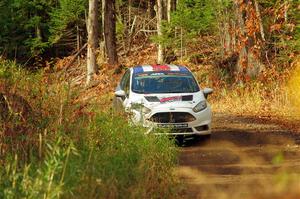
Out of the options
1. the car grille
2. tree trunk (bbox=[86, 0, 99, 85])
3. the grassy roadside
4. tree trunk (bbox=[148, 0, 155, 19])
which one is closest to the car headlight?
the car grille

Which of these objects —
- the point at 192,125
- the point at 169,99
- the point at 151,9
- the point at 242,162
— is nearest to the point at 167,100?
the point at 169,99

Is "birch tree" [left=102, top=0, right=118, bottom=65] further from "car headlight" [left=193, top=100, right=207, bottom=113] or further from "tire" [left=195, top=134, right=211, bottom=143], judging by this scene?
"car headlight" [left=193, top=100, right=207, bottom=113]

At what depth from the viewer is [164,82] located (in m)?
14.9

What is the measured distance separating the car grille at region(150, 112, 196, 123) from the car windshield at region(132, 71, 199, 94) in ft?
3.03

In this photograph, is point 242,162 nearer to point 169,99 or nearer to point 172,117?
point 172,117

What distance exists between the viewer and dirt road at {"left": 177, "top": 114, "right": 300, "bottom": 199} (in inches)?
355

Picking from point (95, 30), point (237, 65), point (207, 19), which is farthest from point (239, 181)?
point (95, 30)

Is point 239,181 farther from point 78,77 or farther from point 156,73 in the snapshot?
point 78,77

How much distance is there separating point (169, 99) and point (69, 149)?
7.86 m

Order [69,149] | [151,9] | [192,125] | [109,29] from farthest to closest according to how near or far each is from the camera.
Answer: [151,9] < [109,29] < [192,125] < [69,149]

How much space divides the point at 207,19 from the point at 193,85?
54.1 feet

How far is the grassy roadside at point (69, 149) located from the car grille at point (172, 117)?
2521mm

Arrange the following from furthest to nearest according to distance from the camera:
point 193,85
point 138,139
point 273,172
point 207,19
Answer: point 207,19, point 193,85, point 273,172, point 138,139

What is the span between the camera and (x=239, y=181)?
32.7ft
